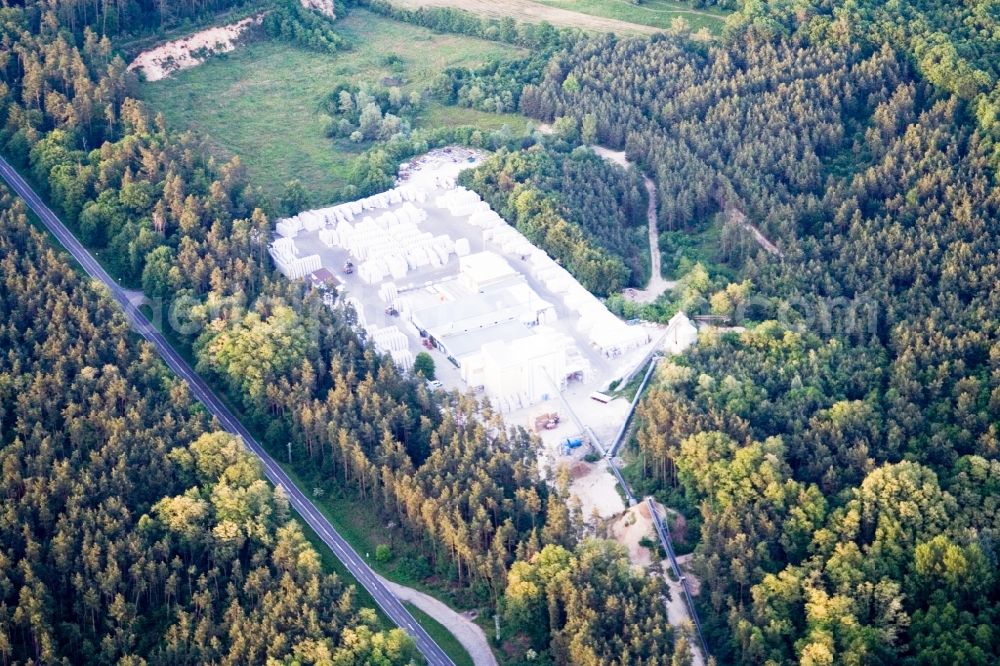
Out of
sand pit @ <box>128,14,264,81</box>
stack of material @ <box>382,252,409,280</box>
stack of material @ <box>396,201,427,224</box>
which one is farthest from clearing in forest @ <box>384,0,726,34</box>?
stack of material @ <box>382,252,409,280</box>

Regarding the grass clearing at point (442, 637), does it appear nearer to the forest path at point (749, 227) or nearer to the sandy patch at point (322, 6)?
the forest path at point (749, 227)

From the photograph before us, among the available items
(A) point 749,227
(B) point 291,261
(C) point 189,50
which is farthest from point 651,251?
(C) point 189,50

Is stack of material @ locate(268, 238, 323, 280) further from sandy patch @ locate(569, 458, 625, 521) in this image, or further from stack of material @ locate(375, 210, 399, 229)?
sandy patch @ locate(569, 458, 625, 521)

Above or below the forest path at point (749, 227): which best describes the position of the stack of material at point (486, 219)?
below

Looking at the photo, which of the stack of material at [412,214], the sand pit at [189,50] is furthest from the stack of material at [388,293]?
the sand pit at [189,50]

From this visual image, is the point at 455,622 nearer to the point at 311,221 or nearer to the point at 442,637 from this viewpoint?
the point at 442,637

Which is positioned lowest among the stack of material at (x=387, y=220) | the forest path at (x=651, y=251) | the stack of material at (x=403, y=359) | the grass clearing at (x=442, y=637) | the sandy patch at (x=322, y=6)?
the grass clearing at (x=442, y=637)

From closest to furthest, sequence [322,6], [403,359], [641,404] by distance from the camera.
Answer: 1. [641,404]
2. [403,359]
3. [322,6]
